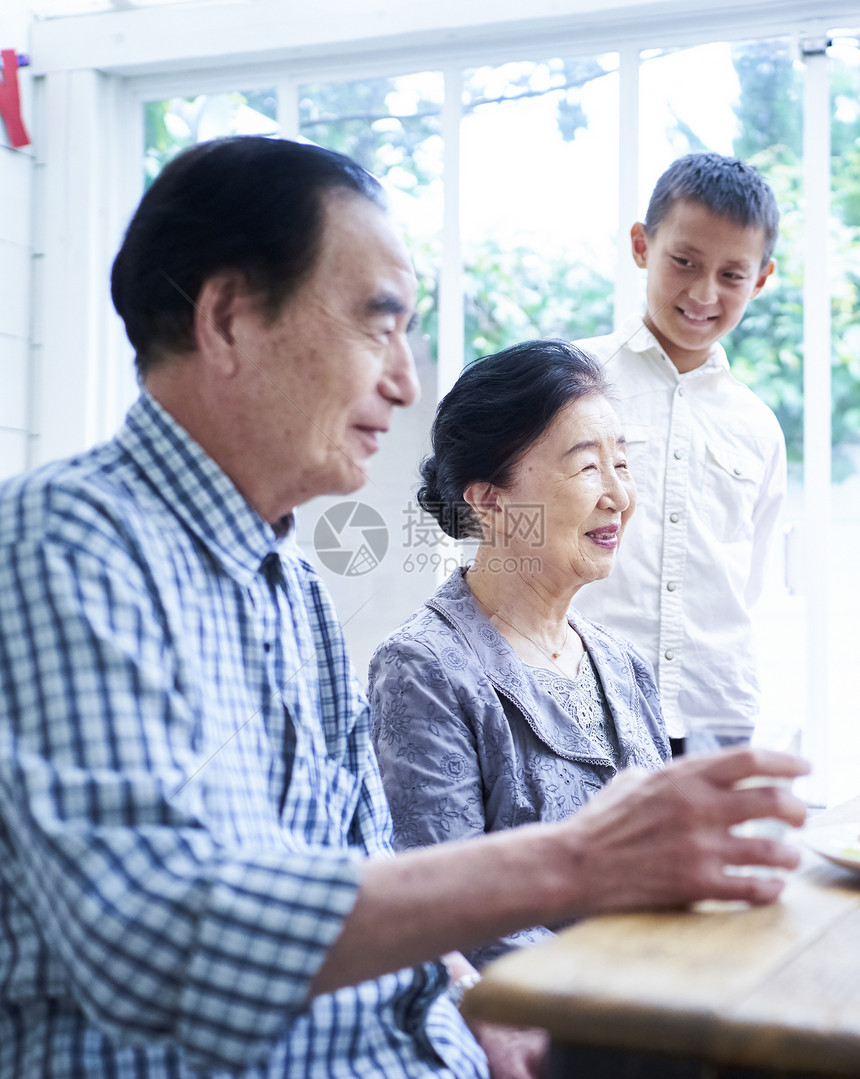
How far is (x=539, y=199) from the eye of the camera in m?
3.07

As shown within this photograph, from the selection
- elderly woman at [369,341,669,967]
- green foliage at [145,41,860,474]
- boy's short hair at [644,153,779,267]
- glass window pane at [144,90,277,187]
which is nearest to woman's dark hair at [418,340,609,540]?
elderly woman at [369,341,669,967]

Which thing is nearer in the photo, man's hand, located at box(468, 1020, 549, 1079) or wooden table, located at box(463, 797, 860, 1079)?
wooden table, located at box(463, 797, 860, 1079)

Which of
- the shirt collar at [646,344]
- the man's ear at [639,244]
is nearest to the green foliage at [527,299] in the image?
the man's ear at [639,244]

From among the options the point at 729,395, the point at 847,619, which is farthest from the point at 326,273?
the point at 847,619

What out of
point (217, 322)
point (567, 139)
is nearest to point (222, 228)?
point (217, 322)

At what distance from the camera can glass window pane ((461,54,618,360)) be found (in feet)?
9.86

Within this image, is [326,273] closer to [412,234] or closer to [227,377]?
[227,377]

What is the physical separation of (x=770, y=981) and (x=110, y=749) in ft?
1.40

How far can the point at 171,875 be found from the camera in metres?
0.66

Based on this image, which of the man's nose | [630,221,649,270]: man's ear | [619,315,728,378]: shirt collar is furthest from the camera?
[630,221,649,270]: man's ear

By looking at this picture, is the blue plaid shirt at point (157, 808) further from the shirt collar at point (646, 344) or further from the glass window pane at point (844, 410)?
the glass window pane at point (844, 410)

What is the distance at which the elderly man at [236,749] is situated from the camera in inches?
25.9

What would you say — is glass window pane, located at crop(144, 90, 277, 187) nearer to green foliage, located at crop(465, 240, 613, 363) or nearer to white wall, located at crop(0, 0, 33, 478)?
white wall, located at crop(0, 0, 33, 478)

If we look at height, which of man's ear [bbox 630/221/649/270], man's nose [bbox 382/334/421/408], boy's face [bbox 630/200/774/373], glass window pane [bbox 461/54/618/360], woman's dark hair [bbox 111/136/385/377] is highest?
glass window pane [bbox 461/54/618/360]
